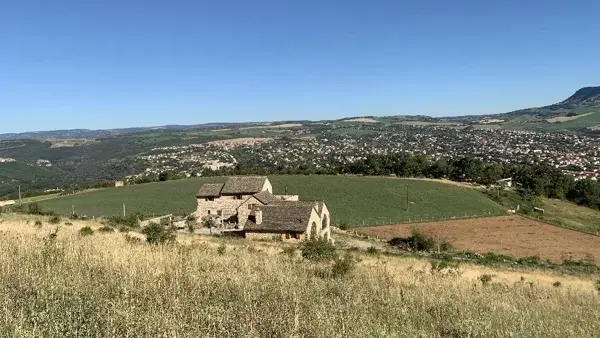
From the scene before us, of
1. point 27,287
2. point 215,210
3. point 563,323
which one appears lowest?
point 215,210

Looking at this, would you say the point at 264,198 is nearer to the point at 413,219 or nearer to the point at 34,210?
the point at 34,210

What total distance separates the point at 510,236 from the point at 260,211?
34.8 m

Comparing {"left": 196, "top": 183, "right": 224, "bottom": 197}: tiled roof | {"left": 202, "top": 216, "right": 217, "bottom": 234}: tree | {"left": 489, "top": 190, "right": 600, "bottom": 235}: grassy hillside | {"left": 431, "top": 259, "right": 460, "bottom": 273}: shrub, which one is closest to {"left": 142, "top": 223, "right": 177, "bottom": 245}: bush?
{"left": 431, "top": 259, "right": 460, "bottom": 273}: shrub

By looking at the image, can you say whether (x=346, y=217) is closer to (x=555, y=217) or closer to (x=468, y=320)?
(x=555, y=217)

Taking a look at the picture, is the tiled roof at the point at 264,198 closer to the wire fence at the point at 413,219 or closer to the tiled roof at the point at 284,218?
the tiled roof at the point at 284,218

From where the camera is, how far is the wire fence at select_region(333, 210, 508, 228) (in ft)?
212

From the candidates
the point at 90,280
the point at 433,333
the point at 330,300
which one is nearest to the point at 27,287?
the point at 90,280

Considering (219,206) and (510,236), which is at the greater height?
(219,206)

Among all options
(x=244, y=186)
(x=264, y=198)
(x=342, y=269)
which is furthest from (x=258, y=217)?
(x=342, y=269)

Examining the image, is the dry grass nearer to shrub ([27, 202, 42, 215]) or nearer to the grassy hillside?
shrub ([27, 202, 42, 215])

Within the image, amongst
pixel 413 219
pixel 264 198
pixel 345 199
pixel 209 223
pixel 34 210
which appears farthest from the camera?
pixel 345 199

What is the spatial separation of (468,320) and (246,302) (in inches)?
125

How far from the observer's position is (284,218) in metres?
44.5

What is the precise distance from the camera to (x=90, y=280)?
23.8 feet
